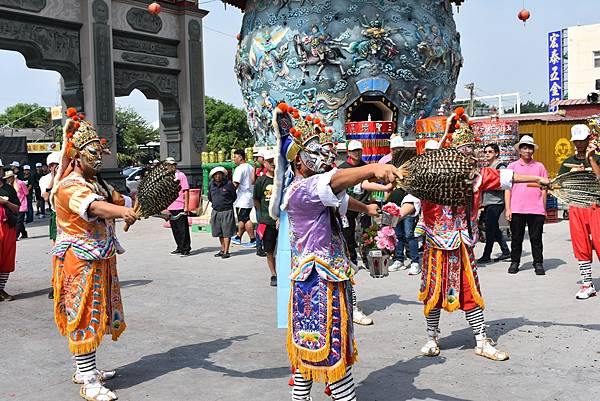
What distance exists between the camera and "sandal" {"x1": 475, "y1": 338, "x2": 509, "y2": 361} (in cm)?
521

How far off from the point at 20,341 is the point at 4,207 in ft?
8.76

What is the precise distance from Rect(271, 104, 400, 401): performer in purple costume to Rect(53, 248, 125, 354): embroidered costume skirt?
167cm

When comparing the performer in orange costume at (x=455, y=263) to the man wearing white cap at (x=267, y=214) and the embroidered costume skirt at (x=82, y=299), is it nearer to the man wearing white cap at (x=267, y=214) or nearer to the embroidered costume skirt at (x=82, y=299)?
the embroidered costume skirt at (x=82, y=299)

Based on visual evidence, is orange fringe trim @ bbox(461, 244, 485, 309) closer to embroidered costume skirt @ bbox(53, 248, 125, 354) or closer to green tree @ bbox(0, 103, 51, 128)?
embroidered costume skirt @ bbox(53, 248, 125, 354)

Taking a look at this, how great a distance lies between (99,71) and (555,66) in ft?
97.6

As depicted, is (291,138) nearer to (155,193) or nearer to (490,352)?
(155,193)

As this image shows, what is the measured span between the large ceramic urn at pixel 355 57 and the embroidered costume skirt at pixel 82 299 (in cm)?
1473

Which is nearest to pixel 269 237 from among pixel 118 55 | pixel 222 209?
pixel 222 209

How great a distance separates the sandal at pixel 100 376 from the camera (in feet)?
15.8

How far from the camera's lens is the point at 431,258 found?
545 centimetres

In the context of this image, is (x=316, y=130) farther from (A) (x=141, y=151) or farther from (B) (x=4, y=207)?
(A) (x=141, y=151)

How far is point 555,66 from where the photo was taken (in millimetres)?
Answer: 39781

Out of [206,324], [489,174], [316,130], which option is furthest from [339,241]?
[206,324]

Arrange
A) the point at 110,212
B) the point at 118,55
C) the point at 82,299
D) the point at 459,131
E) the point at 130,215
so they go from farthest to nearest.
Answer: the point at 118,55 < the point at 459,131 < the point at 82,299 < the point at 110,212 < the point at 130,215
